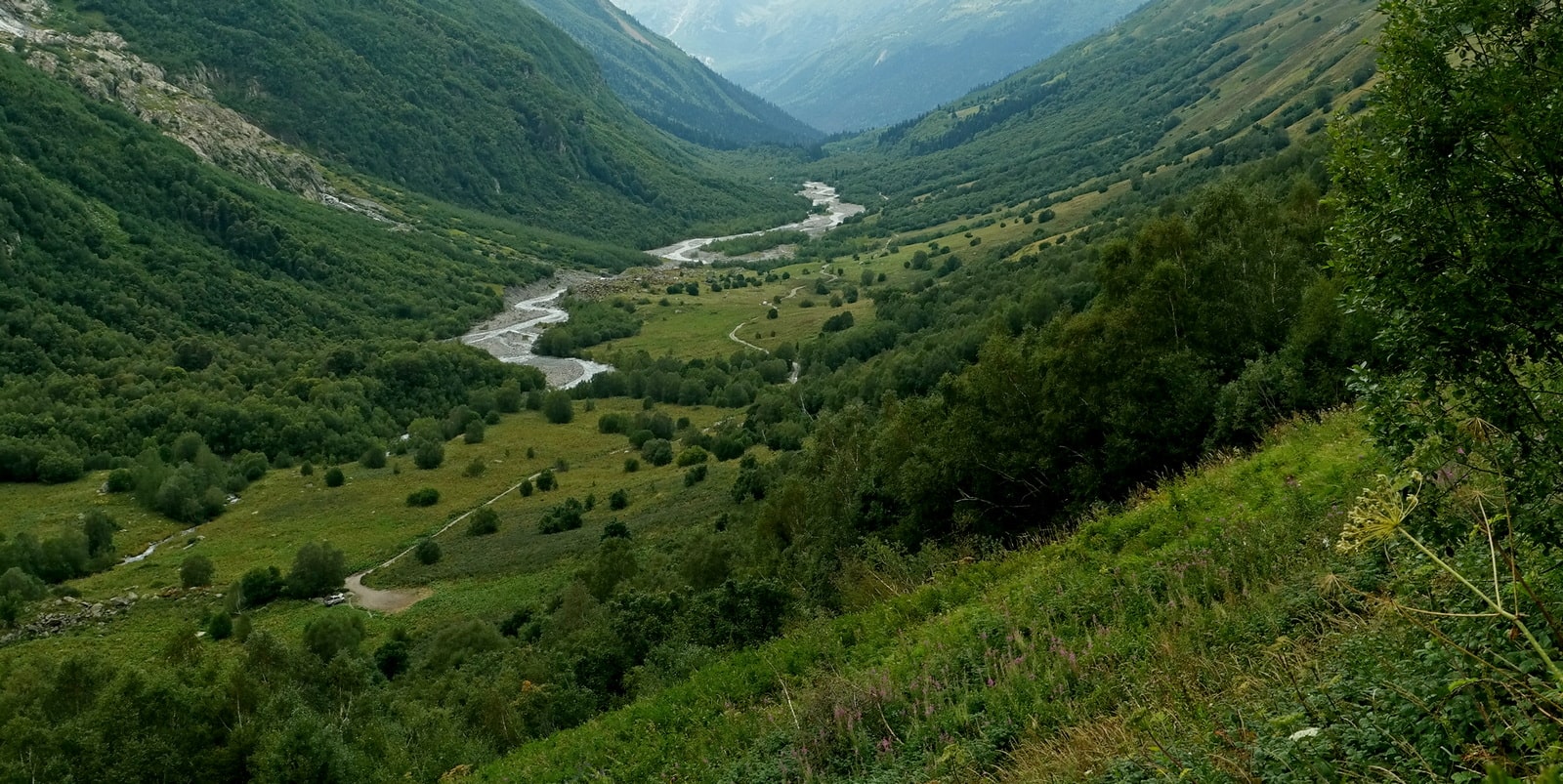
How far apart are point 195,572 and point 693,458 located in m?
49.7

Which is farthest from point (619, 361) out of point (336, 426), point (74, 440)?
point (74, 440)

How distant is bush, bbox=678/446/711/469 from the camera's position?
100 metres

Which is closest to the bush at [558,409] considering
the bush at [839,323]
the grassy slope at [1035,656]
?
the bush at [839,323]

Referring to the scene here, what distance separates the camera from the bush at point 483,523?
84.4 metres

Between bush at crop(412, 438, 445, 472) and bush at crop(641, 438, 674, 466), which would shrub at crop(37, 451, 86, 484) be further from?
bush at crop(641, 438, 674, 466)

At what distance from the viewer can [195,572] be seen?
6981 cm

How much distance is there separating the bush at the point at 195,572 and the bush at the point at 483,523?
855 inches

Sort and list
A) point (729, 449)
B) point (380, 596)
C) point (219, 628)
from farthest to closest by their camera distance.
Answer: point (729, 449) < point (380, 596) < point (219, 628)

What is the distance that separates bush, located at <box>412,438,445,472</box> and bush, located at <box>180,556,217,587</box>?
38.7 meters

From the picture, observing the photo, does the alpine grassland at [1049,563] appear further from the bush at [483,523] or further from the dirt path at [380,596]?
the bush at [483,523]

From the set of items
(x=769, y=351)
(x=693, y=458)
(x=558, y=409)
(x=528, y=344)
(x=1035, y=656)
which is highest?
(x=1035, y=656)

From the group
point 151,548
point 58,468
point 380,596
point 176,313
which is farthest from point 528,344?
point 380,596

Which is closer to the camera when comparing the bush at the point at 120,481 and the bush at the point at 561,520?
the bush at the point at 561,520

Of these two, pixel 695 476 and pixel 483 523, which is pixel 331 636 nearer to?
pixel 483 523
